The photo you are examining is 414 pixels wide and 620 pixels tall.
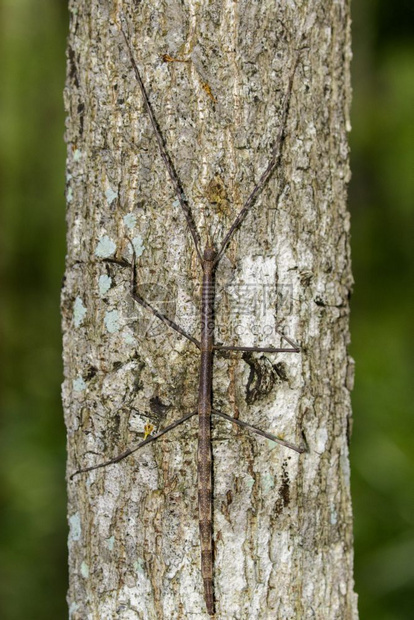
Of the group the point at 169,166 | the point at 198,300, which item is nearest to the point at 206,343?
the point at 198,300
